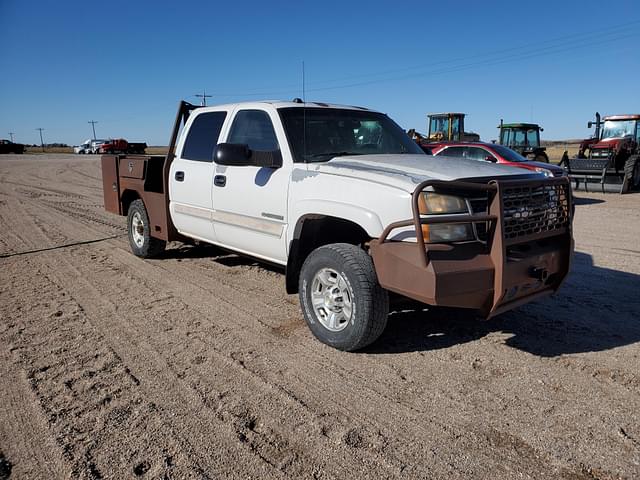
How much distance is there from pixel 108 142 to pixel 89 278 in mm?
46932

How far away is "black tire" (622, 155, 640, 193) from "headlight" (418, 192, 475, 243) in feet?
50.7

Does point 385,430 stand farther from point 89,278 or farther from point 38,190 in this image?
point 38,190

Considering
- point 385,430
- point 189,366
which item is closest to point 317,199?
point 189,366

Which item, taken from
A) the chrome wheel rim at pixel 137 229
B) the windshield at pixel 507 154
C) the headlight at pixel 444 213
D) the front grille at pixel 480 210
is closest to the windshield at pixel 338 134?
the headlight at pixel 444 213

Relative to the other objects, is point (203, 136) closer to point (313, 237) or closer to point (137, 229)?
point (313, 237)

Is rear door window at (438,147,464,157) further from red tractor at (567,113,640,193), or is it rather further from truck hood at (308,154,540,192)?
truck hood at (308,154,540,192)

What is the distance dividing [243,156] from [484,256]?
7.37ft

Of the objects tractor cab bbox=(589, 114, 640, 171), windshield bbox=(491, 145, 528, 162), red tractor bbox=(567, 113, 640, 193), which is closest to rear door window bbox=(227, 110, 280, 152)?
windshield bbox=(491, 145, 528, 162)

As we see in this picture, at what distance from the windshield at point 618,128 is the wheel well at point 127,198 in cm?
1944

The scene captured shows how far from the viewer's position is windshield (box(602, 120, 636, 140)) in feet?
65.0

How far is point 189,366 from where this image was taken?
3.69 meters

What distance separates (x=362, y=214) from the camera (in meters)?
3.66

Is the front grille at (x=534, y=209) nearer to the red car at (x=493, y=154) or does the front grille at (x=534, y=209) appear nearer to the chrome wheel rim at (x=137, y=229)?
the chrome wheel rim at (x=137, y=229)

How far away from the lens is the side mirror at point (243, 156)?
4.36 metres
